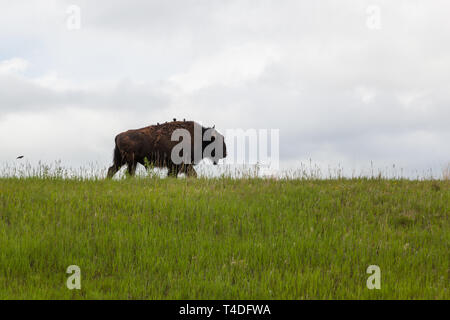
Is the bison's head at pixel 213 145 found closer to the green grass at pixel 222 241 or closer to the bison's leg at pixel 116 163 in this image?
the bison's leg at pixel 116 163

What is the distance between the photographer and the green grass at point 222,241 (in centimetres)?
642

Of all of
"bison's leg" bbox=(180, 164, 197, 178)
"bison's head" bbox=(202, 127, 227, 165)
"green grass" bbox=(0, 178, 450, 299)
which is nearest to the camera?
"green grass" bbox=(0, 178, 450, 299)

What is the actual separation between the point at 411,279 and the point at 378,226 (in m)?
2.41

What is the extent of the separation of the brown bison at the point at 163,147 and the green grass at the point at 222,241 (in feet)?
18.2

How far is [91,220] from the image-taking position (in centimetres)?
888

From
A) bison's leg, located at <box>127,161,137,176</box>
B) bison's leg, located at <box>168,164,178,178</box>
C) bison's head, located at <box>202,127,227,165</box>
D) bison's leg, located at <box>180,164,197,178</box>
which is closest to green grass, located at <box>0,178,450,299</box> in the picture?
bison's leg, located at <box>180,164,197,178</box>

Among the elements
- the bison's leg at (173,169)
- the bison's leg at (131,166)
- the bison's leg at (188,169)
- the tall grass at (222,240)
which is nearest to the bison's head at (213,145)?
the bison's leg at (188,169)

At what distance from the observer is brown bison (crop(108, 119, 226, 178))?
57.7ft

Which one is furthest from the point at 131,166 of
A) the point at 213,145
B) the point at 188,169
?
the point at 213,145

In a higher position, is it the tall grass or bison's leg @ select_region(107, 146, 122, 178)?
bison's leg @ select_region(107, 146, 122, 178)

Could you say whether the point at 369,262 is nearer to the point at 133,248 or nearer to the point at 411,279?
the point at 411,279

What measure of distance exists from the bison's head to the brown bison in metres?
0.45

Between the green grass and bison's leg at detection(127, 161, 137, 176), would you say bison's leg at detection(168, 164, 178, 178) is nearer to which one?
bison's leg at detection(127, 161, 137, 176)

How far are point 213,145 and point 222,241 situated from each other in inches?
450
